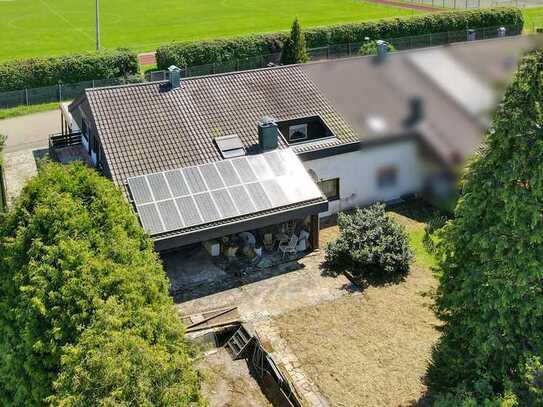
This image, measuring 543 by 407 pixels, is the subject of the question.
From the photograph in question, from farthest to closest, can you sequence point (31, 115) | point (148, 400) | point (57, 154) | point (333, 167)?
point (31, 115), point (57, 154), point (333, 167), point (148, 400)

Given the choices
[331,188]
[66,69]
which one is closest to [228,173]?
[331,188]

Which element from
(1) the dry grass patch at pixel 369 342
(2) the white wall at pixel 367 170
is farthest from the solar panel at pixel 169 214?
(2) the white wall at pixel 367 170

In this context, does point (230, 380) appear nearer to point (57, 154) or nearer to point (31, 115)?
point (57, 154)

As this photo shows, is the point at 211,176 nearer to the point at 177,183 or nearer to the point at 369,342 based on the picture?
the point at 177,183

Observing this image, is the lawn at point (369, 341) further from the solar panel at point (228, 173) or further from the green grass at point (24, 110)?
the green grass at point (24, 110)

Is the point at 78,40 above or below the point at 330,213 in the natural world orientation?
above

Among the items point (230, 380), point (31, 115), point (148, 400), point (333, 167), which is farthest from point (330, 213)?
point (31, 115)
